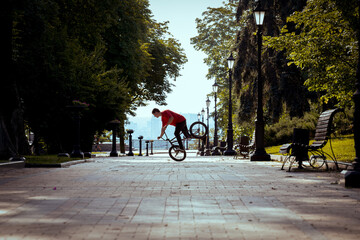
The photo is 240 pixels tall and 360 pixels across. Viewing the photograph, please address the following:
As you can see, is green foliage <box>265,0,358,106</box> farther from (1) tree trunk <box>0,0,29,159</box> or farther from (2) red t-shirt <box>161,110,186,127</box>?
(1) tree trunk <box>0,0,29,159</box>

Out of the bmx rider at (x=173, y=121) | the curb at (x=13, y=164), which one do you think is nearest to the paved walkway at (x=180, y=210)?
the curb at (x=13, y=164)

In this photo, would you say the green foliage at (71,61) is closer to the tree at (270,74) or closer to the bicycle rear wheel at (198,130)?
the bicycle rear wheel at (198,130)

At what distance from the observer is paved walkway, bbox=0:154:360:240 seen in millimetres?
4312

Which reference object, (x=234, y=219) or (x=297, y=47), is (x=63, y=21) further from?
(x=234, y=219)

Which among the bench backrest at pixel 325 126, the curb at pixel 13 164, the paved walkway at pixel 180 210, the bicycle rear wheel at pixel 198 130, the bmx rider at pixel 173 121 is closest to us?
the paved walkway at pixel 180 210

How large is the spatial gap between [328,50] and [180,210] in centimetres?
1240

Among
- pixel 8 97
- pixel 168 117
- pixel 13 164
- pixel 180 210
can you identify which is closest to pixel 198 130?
pixel 168 117

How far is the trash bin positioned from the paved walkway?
8.39ft

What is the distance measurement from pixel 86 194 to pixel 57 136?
21184 millimetres

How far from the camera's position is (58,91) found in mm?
23766

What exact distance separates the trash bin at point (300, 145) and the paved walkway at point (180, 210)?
2.56m

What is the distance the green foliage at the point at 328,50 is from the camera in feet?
53.2

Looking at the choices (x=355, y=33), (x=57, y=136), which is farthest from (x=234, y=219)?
(x=57, y=136)

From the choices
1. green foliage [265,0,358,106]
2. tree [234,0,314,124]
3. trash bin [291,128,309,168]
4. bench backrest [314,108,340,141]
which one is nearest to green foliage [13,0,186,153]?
tree [234,0,314,124]
